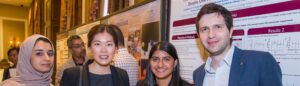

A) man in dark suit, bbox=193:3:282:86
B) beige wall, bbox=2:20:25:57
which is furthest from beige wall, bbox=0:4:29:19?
man in dark suit, bbox=193:3:282:86

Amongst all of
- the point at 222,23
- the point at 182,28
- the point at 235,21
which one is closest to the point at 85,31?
the point at 182,28

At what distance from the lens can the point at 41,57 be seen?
2422 mm

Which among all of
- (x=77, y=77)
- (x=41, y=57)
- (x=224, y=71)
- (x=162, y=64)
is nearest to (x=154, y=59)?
(x=162, y=64)

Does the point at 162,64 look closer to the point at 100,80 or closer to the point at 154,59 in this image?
the point at 154,59

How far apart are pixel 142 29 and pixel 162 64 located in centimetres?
104

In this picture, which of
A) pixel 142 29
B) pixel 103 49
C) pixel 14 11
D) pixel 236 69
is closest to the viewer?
pixel 236 69

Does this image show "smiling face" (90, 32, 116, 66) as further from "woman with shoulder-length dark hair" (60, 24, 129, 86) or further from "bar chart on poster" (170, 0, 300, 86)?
"bar chart on poster" (170, 0, 300, 86)

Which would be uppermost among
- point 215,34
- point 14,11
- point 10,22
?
point 14,11

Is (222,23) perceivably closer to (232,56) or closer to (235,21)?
(232,56)

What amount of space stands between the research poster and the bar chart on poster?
89 cm

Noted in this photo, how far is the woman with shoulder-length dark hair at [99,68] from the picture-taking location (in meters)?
2.09

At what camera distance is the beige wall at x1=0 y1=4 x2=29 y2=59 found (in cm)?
1271

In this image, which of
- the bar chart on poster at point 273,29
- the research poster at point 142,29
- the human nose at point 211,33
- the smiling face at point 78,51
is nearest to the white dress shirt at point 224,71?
the human nose at point 211,33

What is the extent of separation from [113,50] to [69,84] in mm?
354
